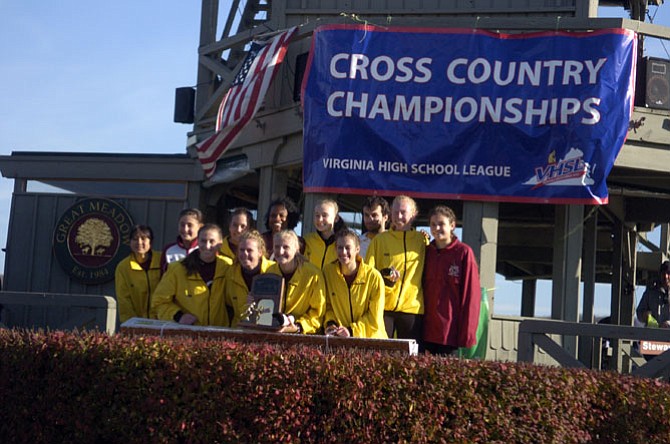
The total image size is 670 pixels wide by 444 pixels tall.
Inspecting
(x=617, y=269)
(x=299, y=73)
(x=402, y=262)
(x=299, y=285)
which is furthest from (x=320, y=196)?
(x=617, y=269)

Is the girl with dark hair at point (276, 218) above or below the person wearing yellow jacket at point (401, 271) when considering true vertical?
above

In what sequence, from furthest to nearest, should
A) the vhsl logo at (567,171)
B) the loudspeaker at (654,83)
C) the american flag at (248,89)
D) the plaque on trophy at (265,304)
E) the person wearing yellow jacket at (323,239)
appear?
the american flag at (248,89), the loudspeaker at (654,83), the vhsl logo at (567,171), the person wearing yellow jacket at (323,239), the plaque on trophy at (265,304)

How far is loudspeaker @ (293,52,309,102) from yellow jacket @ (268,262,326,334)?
536cm

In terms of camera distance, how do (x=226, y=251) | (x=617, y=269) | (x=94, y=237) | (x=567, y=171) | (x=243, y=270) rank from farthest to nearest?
(x=617, y=269), (x=94, y=237), (x=567, y=171), (x=226, y=251), (x=243, y=270)

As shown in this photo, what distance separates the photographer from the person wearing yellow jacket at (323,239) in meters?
8.47

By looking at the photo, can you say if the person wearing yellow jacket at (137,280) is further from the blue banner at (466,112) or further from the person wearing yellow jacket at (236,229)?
the blue banner at (466,112)

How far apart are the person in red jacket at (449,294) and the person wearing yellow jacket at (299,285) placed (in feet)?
3.44

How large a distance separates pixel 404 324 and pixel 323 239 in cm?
112

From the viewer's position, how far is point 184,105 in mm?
15742

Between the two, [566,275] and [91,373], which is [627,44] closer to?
[566,275]

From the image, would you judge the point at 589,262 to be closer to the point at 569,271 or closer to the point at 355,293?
the point at 569,271

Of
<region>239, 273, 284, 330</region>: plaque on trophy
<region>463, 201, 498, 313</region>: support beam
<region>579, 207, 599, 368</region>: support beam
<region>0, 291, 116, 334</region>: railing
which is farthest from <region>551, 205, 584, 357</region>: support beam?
<region>0, 291, 116, 334</region>: railing

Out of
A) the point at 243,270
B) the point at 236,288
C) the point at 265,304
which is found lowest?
the point at 265,304

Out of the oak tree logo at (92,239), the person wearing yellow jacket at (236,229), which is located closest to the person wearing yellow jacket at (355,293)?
the person wearing yellow jacket at (236,229)
